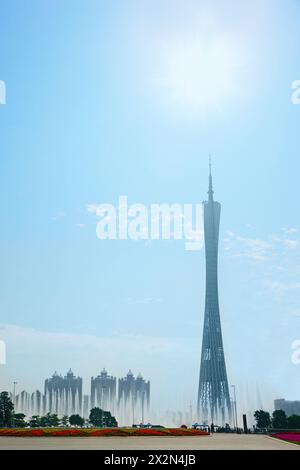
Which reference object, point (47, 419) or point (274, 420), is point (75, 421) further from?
point (274, 420)

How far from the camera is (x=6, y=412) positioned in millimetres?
81188

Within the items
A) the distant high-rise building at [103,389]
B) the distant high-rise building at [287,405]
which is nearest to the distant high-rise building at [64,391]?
the distant high-rise building at [103,389]

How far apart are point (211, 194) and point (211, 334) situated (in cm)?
2800

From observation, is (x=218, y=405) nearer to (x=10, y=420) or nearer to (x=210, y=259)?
(x=210, y=259)

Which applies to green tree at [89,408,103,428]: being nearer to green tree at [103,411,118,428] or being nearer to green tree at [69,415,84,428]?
green tree at [103,411,118,428]

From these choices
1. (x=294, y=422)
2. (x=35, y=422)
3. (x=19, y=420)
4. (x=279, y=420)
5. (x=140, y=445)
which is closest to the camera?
(x=140, y=445)

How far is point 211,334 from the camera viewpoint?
325 ft

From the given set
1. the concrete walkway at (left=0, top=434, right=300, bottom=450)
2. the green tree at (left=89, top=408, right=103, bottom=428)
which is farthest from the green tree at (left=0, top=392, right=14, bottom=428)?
the concrete walkway at (left=0, top=434, right=300, bottom=450)

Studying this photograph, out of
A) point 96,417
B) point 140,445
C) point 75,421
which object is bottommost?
point 75,421

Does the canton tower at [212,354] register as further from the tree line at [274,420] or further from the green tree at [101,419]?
the green tree at [101,419]

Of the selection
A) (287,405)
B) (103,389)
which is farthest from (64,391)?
(287,405)

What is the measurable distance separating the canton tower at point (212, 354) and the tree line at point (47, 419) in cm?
1757

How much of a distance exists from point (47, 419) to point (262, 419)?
3474 centimetres
